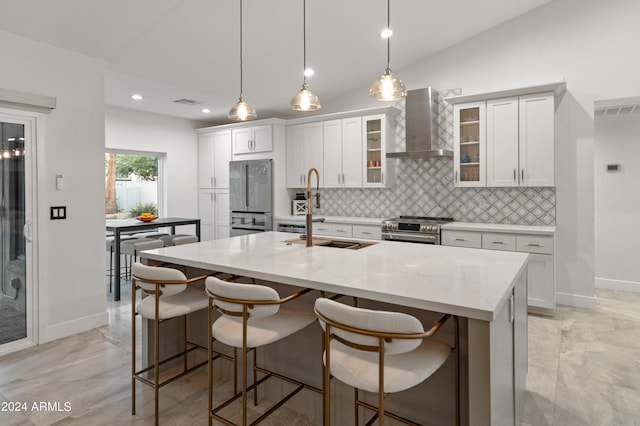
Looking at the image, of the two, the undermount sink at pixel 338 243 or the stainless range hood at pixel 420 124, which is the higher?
the stainless range hood at pixel 420 124

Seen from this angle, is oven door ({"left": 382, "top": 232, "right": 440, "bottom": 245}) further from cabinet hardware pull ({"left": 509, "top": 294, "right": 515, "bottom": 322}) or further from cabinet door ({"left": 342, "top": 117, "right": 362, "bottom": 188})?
cabinet hardware pull ({"left": 509, "top": 294, "right": 515, "bottom": 322})

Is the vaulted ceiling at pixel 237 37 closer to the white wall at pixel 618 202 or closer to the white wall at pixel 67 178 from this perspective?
the white wall at pixel 67 178

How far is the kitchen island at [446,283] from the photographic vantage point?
4.71ft

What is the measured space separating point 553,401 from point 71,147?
423 cm

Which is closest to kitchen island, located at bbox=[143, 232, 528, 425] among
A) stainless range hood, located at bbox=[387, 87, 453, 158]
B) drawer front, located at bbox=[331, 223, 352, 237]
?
stainless range hood, located at bbox=[387, 87, 453, 158]

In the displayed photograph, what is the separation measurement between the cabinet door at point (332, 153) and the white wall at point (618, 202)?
129 inches

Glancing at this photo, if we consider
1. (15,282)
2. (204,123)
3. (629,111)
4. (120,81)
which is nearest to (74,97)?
(120,81)

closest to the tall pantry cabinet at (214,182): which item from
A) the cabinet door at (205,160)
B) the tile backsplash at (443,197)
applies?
the cabinet door at (205,160)

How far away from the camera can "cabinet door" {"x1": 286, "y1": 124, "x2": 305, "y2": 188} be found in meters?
5.80

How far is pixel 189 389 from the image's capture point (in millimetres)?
2521

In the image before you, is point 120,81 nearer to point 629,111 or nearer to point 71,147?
point 71,147

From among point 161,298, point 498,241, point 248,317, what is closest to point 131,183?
point 161,298

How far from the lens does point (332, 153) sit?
18.0ft

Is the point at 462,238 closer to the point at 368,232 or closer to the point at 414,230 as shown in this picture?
the point at 414,230
